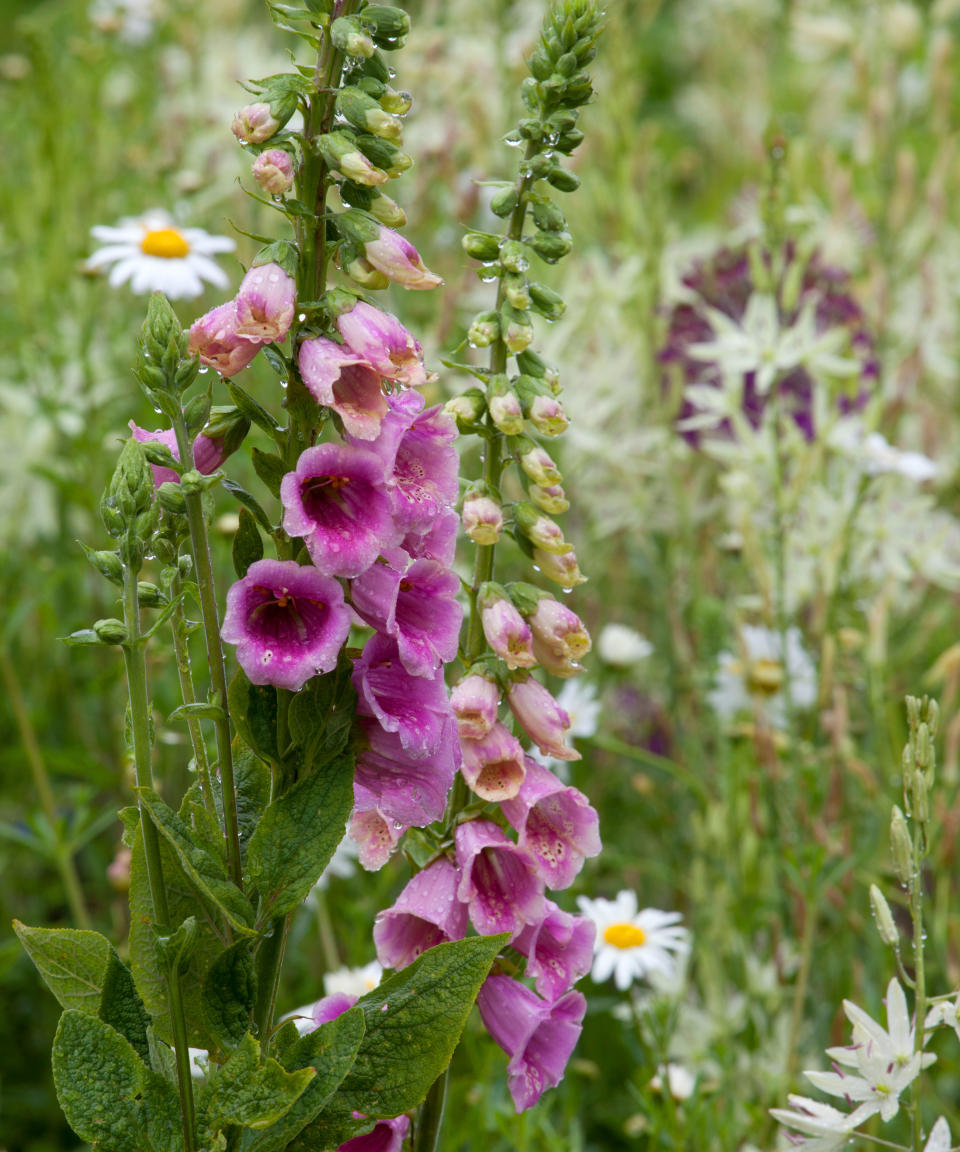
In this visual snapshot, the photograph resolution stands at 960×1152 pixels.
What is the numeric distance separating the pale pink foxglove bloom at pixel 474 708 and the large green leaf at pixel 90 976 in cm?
31

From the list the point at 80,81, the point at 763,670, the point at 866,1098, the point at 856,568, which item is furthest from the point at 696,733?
the point at 80,81

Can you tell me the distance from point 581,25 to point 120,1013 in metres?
0.87

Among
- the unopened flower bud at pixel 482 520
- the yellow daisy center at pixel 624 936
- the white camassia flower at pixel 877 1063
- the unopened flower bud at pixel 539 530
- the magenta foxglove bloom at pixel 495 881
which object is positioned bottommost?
the yellow daisy center at pixel 624 936

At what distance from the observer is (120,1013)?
95 cm

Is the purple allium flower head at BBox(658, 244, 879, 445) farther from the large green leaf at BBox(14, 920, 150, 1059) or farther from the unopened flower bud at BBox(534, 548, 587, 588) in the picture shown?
the large green leaf at BBox(14, 920, 150, 1059)

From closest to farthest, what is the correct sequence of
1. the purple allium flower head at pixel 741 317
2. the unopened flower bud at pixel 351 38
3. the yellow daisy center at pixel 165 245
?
1. the unopened flower bud at pixel 351 38
2. the yellow daisy center at pixel 165 245
3. the purple allium flower head at pixel 741 317

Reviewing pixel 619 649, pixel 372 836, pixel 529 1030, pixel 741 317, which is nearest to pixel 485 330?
pixel 372 836

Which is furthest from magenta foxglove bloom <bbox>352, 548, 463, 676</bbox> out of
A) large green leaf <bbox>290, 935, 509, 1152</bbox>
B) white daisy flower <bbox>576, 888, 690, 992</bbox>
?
white daisy flower <bbox>576, 888, 690, 992</bbox>

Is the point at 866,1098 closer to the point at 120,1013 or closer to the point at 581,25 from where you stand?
the point at 120,1013

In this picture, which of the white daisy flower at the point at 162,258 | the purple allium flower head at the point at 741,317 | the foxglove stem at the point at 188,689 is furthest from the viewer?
the purple allium flower head at the point at 741,317

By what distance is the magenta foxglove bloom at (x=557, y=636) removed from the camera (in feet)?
3.41

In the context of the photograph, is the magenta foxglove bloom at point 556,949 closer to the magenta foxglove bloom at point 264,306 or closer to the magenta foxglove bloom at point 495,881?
the magenta foxglove bloom at point 495,881

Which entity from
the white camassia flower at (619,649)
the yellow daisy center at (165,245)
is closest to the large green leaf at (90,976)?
the white camassia flower at (619,649)

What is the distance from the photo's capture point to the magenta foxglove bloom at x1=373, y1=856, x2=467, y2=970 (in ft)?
3.28
